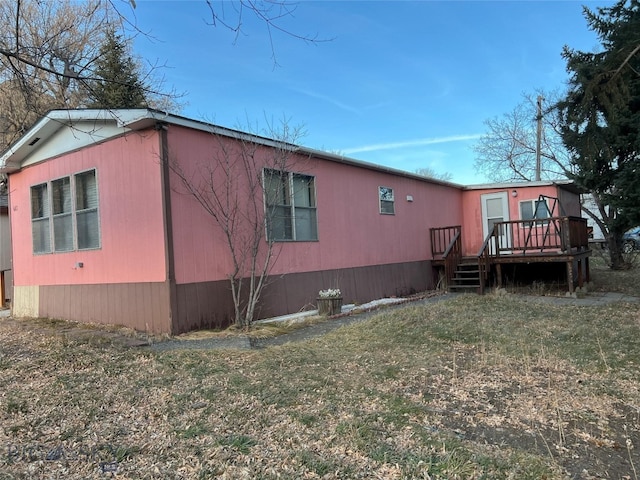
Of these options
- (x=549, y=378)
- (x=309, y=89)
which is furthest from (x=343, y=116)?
(x=549, y=378)

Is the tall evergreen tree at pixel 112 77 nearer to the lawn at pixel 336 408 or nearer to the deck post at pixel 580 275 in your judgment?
the lawn at pixel 336 408

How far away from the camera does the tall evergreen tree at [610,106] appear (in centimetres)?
513

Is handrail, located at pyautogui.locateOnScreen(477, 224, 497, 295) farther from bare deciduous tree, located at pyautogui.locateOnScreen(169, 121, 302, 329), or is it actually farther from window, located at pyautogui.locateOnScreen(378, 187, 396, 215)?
bare deciduous tree, located at pyautogui.locateOnScreen(169, 121, 302, 329)

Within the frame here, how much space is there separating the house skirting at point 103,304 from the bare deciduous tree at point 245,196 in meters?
1.09

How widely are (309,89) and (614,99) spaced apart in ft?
25.4

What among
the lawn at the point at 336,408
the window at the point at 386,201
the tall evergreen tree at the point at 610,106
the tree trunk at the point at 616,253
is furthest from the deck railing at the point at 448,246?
the tree trunk at the point at 616,253

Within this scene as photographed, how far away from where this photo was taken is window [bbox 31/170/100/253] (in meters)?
8.00

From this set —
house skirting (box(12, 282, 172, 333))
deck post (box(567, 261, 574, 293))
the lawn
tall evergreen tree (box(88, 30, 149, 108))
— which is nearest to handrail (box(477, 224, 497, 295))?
deck post (box(567, 261, 574, 293))

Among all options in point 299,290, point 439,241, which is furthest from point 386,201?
point 299,290

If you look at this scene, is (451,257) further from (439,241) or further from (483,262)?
(439,241)

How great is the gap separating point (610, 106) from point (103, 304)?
7.53 meters

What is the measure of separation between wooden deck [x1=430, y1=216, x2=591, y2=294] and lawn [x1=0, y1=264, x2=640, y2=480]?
15.1 feet

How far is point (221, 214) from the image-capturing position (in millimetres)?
7289

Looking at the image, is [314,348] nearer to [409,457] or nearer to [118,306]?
[409,457]
